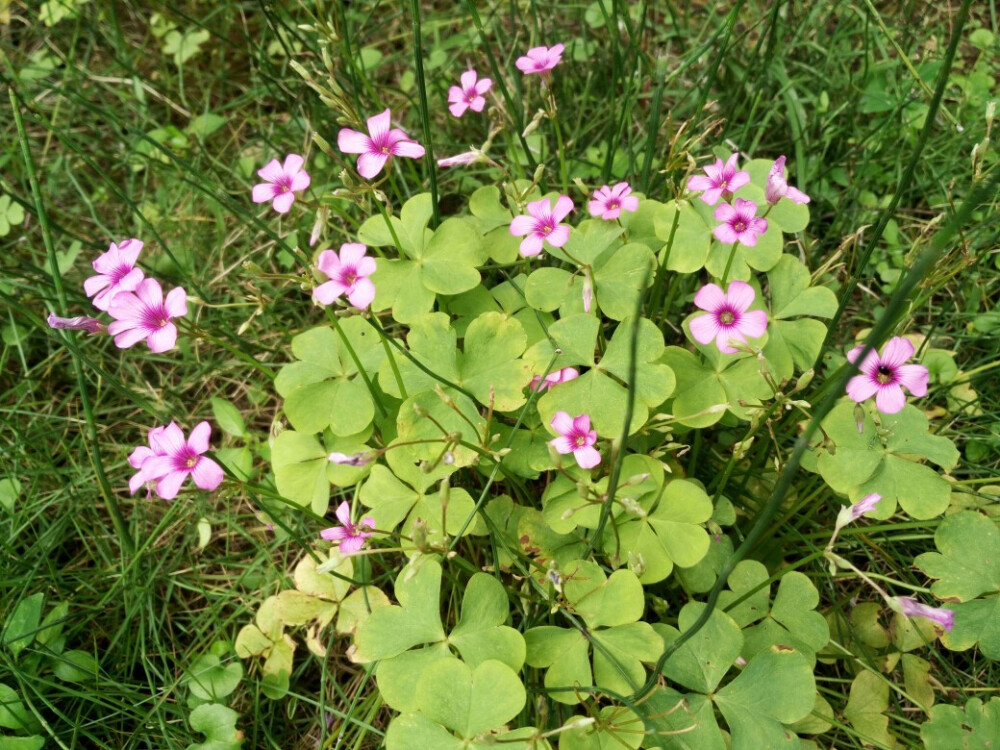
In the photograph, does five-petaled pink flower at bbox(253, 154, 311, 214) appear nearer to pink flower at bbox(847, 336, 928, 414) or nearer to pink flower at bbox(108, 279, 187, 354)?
pink flower at bbox(108, 279, 187, 354)

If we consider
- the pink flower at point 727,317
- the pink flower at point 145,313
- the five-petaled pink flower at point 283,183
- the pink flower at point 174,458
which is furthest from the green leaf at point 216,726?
the pink flower at point 727,317

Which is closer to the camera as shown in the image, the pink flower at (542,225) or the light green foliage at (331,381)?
the pink flower at (542,225)

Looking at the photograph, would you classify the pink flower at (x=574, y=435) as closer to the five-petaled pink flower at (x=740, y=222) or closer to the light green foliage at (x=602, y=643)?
the light green foliage at (x=602, y=643)

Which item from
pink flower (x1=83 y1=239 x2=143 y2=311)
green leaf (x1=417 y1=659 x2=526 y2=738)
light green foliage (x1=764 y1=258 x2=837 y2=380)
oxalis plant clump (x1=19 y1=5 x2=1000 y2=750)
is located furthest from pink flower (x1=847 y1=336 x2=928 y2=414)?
pink flower (x1=83 y1=239 x2=143 y2=311)

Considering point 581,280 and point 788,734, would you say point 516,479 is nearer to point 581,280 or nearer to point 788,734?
point 581,280

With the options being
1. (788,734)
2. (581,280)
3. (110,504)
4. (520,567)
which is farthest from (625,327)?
(110,504)

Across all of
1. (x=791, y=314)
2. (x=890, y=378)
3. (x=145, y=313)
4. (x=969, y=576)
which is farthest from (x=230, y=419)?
(x=969, y=576)
